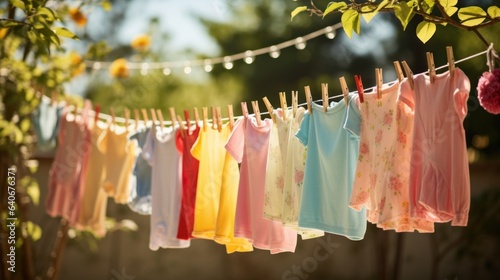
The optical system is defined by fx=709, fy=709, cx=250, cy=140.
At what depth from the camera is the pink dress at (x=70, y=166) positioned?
12.9 ft

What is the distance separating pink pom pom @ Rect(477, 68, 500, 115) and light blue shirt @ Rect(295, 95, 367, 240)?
63 centimetres

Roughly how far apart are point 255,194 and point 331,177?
426 mm

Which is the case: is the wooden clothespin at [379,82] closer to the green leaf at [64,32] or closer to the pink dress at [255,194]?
the pink dress at [255,194]

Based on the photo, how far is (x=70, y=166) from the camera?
13.2 ft

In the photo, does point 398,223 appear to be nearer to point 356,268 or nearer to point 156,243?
point 156,243

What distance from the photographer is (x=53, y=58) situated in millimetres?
4246

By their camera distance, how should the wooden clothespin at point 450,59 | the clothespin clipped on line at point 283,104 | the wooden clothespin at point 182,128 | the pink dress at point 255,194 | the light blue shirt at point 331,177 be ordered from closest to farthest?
1. the wooden clothespin at point 450,59
2. the light blue shirt at point 331,177
3. the clothespin clipped on line at point 283,104
4. the pink dress at point 255,194
5. the wooden clothespin at point 182,128

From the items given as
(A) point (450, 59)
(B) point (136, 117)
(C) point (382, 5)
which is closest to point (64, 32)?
(C) point (382, 5)

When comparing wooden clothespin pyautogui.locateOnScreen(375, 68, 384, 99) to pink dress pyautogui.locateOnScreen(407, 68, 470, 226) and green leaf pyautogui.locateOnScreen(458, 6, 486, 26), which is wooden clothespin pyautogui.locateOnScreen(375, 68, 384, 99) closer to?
pink dress pyautogui.locateOnScreen(407, 68, 470, 226)

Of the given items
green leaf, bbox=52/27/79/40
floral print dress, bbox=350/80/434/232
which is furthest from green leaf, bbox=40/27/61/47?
floral print dress, bbox=350/80/434/232

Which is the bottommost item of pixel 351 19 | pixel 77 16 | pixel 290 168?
pixel 290 168

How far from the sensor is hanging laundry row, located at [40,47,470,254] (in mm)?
2250

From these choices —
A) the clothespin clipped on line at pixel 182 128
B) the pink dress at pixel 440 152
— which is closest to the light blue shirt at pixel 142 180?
the clothespin clipped on line at pixel 182 128

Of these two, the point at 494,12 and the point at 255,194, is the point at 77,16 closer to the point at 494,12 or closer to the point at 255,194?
the point at 255,194
